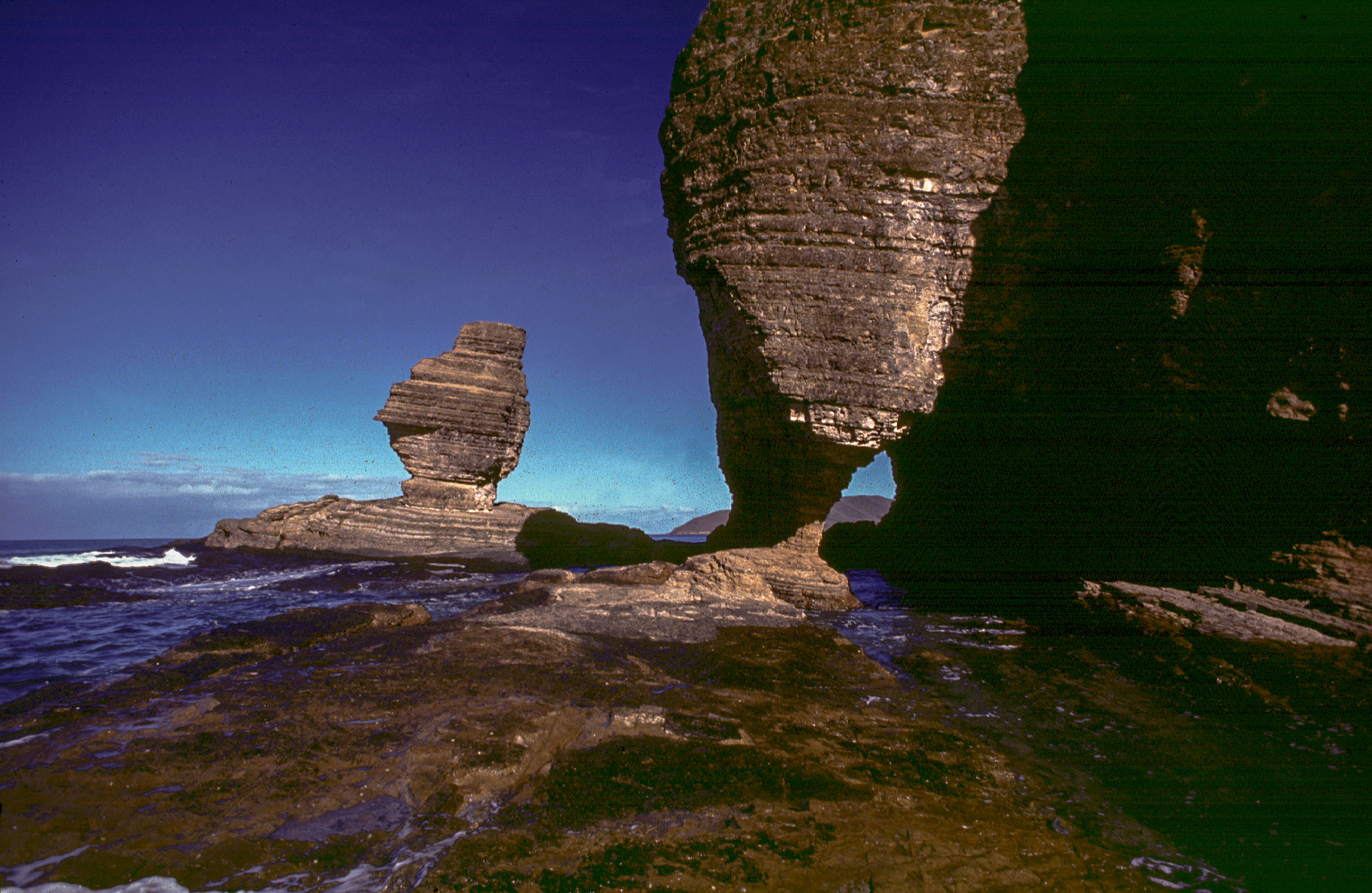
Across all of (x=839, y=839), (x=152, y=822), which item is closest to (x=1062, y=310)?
(x=839, y=839)

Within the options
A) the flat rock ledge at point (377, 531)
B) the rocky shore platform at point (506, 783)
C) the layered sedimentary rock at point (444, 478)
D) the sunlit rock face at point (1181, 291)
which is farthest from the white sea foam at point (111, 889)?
the layered sedimentary rock at point (444, 478)

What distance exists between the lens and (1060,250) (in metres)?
8.43

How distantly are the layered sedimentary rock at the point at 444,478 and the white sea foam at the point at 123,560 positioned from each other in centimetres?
198

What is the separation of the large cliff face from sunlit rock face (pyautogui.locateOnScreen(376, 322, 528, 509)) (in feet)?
53.3

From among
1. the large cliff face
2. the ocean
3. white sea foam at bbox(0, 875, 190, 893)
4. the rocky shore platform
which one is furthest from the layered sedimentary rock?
white sea foam at bbox(0, 875, 190, 893)

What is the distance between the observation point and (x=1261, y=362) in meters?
6.86

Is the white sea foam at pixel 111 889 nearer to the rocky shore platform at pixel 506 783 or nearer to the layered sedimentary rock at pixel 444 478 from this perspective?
the rocky shore platform at pixel 506 783

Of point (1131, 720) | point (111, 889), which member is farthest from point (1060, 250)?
point (111, 889)

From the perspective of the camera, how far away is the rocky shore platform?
7.08 feet

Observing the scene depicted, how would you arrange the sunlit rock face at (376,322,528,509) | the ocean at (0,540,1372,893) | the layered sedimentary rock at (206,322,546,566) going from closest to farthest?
the ocean at (0,540,1372,893), the layered sedimentary rock at (206,322,546,566), the sunlit rock face at (376,322,528,509)

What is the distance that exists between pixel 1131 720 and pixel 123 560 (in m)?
28.2

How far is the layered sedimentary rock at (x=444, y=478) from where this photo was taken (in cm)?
2081

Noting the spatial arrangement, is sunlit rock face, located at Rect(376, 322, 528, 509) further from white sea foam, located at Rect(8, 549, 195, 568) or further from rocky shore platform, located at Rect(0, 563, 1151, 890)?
rocky shore platform, located at Rect(0, 563, 1151, 890)

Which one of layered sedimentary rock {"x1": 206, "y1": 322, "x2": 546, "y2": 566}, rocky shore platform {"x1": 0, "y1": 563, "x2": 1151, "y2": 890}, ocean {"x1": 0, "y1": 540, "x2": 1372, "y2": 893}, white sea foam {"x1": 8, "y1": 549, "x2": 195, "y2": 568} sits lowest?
ocean {"x1": 0, "y1": 540, "x2": 1372, "y2": 893}
